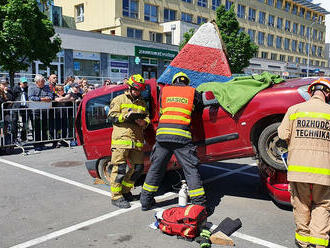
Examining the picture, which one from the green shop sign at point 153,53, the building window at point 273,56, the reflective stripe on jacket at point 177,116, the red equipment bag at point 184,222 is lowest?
the red equipment bag at point 184,222

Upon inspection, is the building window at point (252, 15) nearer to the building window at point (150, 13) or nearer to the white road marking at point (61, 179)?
the building window at point (150, 13)

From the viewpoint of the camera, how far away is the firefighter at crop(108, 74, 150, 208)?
4.78 meters

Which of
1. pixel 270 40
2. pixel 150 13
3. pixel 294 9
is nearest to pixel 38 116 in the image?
pixel 150 13

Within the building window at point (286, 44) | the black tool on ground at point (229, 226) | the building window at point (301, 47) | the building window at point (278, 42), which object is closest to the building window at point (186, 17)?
the building window at point (278, 42)

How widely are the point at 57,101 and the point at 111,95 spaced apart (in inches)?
174

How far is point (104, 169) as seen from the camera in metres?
5.91

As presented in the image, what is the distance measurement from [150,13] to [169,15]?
277 centimetres

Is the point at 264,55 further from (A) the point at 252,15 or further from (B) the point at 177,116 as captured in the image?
(B) the point at 177,116

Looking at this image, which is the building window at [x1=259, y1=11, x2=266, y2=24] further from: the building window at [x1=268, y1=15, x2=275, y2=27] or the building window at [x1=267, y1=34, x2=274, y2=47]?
the building window at [x1=267, y1=34, x2=274, y2=47]

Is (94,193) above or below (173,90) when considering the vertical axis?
below

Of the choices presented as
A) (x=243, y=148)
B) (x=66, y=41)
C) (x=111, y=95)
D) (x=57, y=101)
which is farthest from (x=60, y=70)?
(x=243, y=148)

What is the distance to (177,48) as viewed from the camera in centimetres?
3372

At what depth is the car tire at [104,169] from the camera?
5.80 m

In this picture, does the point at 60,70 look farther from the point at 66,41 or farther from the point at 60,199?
the point at 60,199
